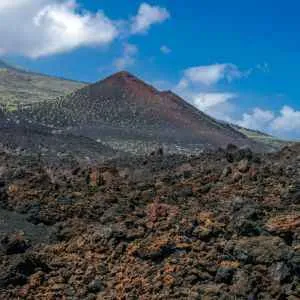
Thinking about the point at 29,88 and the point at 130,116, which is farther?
the point at 29,88

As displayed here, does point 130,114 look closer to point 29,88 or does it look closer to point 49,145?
point 49,145

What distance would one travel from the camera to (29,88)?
141250 millimetres

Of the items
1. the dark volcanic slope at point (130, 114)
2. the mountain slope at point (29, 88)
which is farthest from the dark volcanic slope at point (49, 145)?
the mountain slope at point (29, 88)

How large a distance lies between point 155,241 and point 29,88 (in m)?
131

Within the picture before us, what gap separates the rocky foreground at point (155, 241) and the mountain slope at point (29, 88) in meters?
74.1

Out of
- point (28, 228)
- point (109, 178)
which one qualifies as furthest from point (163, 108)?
point (28, 228)

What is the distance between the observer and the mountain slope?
110 metres

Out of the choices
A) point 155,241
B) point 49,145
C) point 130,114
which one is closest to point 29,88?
point 130,114

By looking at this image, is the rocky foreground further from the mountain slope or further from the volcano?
the mountain slope

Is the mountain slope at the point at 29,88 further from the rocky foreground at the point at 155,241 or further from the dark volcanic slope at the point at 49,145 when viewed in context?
the rocky foreground at the point at 155,241

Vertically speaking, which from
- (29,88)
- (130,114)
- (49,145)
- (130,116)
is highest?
(29,88)

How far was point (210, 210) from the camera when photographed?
16.0 meters

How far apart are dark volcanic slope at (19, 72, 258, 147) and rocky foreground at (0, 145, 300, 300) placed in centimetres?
5332

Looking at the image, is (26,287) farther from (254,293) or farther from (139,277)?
(254,293)
